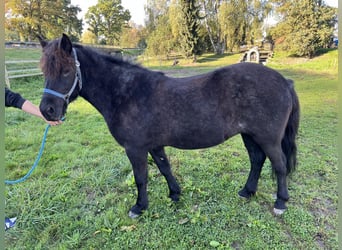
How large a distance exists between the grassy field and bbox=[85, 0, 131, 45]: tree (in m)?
22.6

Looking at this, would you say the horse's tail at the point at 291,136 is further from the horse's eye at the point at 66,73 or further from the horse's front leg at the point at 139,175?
the horse's eye at the point at 66,73

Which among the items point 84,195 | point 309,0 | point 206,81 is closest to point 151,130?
point 206,81

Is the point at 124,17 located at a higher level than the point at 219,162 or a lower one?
higher

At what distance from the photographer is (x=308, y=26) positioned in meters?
16.3

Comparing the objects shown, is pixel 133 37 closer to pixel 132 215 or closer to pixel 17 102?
pixel 17 102

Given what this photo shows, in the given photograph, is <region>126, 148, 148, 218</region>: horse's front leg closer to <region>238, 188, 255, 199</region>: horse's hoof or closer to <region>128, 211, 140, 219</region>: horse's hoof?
<region>128, 211, 140, 219</region>: horse's hoof

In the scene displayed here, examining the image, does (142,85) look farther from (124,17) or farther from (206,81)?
(124,17)

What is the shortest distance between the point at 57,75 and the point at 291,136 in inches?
87.4

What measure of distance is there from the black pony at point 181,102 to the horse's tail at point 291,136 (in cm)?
3

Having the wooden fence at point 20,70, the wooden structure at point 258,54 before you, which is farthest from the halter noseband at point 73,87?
the wooden structure at point 258,54

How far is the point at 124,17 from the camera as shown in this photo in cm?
2545

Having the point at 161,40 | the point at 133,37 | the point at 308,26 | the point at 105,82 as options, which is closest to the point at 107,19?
the point at 133,37

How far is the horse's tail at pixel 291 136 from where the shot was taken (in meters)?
2.12

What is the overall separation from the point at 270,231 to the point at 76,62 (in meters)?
2.25
